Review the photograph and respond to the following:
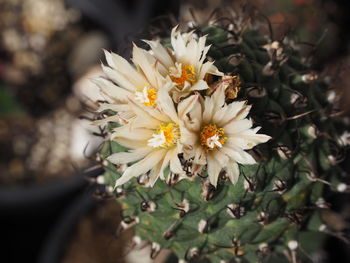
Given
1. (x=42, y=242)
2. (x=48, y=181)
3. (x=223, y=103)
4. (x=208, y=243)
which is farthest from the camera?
(x=42, y=242)

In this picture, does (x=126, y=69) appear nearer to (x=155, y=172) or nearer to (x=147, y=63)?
(x=147, y=63)

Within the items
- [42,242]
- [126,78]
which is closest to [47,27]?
[42,242]

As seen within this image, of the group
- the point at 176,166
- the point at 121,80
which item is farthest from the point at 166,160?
the point at 121,80

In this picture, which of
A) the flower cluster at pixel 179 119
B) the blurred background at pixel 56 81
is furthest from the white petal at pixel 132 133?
the blurred background at pixel 56 81

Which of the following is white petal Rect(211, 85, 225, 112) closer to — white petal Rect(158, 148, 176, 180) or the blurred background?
white petal Rect(158, 148, 176, 180)

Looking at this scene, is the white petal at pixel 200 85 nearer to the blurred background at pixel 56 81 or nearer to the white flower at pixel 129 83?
the white flower at pixel 129 83

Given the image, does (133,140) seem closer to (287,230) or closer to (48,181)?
(287,230)

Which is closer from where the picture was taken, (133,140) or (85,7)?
(133,140)

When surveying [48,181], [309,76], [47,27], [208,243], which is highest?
[47,27]
